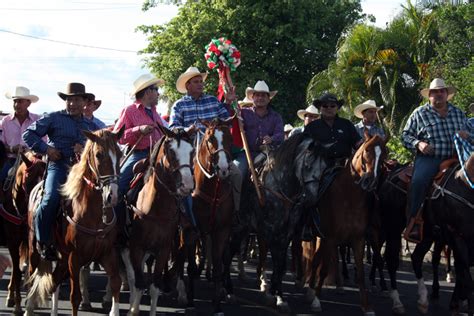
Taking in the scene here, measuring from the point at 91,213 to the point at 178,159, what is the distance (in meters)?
Answer: 1.24

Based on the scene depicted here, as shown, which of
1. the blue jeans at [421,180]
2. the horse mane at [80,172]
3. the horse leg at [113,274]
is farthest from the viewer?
the blue jeans at [421,180]

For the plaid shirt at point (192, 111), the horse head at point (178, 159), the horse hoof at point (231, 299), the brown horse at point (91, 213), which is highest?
the plaid shirt at point (192, 111)

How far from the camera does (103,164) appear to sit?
26.2ft

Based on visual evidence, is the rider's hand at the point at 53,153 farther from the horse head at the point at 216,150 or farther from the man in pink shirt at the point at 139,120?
the horse head at the point at 216,150

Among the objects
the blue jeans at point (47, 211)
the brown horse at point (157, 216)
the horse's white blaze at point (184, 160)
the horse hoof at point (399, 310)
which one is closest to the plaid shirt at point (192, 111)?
the brown horse at point (157, 216)

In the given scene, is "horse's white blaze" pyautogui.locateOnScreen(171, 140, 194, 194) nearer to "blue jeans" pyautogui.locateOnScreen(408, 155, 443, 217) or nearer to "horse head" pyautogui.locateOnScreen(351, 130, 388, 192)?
"horse head" pyautogui.locateOnScreen(351, 130, 388, 192)

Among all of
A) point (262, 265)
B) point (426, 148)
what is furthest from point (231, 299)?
point (426, 148)

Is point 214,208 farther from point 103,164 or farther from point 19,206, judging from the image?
point 19,206

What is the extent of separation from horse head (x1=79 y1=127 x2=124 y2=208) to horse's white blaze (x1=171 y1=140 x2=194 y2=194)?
86 cm

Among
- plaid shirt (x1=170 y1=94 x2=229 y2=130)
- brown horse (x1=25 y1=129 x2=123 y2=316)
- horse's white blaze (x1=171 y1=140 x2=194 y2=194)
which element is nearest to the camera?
brown horse (x1=25 y1=129 x2=123 y2=316)

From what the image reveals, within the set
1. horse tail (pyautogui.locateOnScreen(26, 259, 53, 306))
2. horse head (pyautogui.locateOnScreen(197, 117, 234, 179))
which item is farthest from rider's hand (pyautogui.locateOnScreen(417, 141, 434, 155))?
horse tail (pyautogui.locateOnScreen(26, 259, 53, 306))

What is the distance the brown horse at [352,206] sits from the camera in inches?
386

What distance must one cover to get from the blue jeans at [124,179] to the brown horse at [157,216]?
10.3 inches

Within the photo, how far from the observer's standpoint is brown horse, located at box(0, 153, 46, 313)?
410 inches
